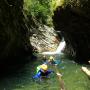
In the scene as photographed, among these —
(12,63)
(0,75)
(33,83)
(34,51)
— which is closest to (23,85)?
(33,83)

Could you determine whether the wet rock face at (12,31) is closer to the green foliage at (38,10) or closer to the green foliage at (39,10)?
the green foliage at (39,10)

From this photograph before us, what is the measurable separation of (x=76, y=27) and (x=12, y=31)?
465 centimetres

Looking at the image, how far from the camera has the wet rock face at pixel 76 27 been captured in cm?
2078

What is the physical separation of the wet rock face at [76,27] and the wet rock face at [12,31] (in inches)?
122

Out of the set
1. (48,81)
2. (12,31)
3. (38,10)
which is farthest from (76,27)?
(38,10)

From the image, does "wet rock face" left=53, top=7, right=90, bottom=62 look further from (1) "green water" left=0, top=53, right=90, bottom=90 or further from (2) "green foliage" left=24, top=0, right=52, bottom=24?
(2) "green foliage" left=24, top=0, right=52, bottom=24

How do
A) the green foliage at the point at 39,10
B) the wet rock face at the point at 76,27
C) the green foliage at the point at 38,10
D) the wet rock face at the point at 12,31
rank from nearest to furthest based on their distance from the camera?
the wet rock face at the point at 12,31
the wet rock face at the point at 76,27
the green foliage at the point at 39,10
the green foliage at the point at 38,10

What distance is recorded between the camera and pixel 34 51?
29594 mm

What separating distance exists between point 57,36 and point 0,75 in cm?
1508

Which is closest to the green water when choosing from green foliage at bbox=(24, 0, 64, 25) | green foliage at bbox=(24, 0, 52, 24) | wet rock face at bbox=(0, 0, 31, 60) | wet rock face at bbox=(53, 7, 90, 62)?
wet rock face at bbox=(53, 7, 90, 62)

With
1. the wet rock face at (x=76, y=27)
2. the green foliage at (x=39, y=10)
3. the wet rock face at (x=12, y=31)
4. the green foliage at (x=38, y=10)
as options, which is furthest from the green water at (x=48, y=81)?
the green foliage at (x=38, y=10)

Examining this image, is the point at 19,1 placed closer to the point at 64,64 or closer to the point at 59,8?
the point at 59,8

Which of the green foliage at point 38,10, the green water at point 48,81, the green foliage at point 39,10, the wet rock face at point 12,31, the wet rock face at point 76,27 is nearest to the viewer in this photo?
the green water at point 48,81

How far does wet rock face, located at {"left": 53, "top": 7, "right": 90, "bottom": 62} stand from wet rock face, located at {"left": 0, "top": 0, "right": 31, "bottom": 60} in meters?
3.09
